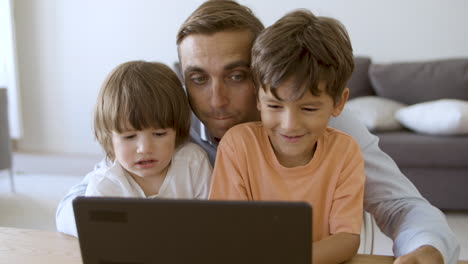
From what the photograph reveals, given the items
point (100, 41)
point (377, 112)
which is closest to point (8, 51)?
point (100, 41)

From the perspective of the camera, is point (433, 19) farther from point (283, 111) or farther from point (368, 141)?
point (283, 111)

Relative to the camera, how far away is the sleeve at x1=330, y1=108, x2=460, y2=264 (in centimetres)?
84

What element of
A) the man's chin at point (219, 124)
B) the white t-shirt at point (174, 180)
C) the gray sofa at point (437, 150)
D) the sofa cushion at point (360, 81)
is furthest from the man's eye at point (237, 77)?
the sofa cushion at point (360, 81)

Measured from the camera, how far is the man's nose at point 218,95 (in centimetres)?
120

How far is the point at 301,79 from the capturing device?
0.92 metres

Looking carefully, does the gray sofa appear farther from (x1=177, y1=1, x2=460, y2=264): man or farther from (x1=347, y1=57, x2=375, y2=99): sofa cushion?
(x1=177, y1=1, x2=460, y2=264): man

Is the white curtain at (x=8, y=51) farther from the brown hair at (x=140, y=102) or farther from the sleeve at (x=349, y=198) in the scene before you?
the sleeve at (x=349, y=198)

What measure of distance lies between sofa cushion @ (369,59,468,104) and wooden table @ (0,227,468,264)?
2.56m

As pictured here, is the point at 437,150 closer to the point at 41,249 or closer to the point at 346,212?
the point at 346,212

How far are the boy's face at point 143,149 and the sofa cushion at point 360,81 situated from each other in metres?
2.43

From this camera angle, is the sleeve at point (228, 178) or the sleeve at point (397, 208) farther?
the sleeve at point (228, 178)

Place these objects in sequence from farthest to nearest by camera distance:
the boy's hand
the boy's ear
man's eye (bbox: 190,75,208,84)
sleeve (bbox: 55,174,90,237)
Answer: man's eye (bbox: 190,75,208,84)
sleeve (bbox: 55,174,90,237)
the boy's ear
the boy's hand

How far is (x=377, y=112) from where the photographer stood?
9.75 feet

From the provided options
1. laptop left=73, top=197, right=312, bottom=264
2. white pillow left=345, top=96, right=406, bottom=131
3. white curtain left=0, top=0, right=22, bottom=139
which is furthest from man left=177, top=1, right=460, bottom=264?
white curtain left=0, top=0, right=22, bottom=139
